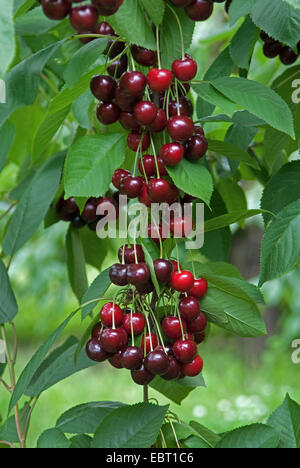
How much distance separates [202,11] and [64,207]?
0.39m

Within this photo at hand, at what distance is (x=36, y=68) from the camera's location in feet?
2.22

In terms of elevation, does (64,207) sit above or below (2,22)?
below

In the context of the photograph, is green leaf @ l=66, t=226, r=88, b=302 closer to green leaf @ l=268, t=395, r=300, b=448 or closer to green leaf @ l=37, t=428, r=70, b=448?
green leaf @ l=37, t=428, r=70, b=448

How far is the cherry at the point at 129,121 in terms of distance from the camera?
2.01 ft

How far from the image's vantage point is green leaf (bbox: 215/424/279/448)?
1.88ft

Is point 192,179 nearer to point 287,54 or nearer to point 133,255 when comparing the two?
point 133,255

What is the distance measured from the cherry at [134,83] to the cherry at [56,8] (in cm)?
10

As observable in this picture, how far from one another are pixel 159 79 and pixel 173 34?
7 cm

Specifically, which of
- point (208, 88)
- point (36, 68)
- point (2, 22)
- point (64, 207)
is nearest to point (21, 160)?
point (64, 207)

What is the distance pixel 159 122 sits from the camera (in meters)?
0.60

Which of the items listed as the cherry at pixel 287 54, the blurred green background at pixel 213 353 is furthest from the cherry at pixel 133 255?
the blurred green background at pixel 213 353

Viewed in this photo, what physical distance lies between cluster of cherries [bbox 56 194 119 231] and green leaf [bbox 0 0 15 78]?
1.46 ft
